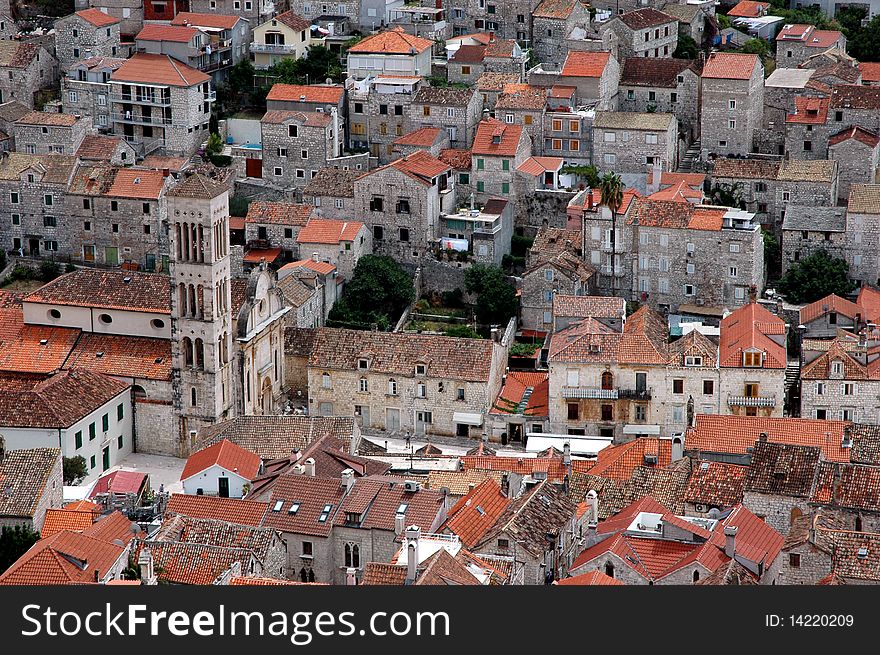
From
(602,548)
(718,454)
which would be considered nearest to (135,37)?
(718,454)

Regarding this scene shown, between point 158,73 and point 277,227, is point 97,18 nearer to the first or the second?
point 158,73

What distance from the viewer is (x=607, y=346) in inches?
3981

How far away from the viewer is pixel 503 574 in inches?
2923

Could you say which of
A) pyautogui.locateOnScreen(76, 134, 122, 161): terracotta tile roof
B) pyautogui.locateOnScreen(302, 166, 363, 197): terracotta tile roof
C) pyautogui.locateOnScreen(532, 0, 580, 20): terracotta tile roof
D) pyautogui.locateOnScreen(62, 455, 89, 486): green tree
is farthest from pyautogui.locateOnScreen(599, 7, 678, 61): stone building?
pyautogui.locateOnScreen(62, 455, 89, 486): green tree

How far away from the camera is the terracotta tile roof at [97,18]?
135750 mm

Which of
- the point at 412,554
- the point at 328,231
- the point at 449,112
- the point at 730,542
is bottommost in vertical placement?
the point at 730,542

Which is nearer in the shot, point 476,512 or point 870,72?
point 476,512

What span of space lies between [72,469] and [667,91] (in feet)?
174

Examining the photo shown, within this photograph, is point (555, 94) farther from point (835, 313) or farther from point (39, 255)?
point (39, 255)

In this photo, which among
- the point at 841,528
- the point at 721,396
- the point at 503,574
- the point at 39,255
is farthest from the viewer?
the point at 39,255

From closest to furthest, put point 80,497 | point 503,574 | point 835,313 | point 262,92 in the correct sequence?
point 503,574 < point 80,497 < point 835,313 < point 262,92

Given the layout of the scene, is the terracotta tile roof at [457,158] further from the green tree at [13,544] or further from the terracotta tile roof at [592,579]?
the terracotta tile roof at [592,579]

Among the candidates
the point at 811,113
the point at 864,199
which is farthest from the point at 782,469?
the point at 811,113

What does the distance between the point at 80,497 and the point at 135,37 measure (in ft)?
188
